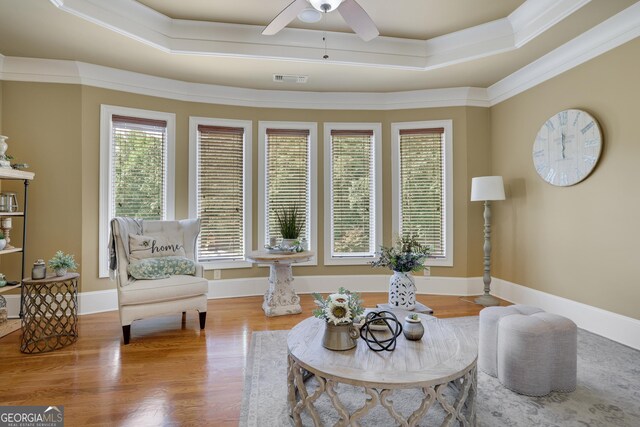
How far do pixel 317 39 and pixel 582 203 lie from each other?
10.8ft

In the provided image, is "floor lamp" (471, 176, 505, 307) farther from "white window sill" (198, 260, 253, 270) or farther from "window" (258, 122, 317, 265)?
"white window sill" (198, 260, 253, 270)

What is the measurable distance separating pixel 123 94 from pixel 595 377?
Answer: 540 cm

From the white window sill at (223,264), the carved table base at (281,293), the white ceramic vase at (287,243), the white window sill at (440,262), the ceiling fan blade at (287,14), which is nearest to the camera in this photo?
the ceiling fan blade at (287,14)

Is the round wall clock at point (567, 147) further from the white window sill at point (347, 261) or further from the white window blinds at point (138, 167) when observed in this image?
the white window blinds at point (138, 167)

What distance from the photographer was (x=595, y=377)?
7.93ft

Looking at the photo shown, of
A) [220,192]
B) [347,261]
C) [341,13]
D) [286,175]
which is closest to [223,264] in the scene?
[220,192]

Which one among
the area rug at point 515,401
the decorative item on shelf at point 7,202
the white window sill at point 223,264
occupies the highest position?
the decorative item on shelf at point 7,202

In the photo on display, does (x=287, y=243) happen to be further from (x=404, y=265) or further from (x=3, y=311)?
(x=3, y=311)

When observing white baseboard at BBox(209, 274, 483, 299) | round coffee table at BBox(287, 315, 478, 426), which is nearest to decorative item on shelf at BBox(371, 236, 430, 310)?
round coffee table at BBox(287, 315, 478, 426)

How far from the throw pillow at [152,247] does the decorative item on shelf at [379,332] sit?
2430 millimetres

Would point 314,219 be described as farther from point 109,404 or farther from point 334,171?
point 109,404

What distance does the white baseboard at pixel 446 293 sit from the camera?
3113 millimetres

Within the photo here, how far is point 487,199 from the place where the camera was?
416 centimetres

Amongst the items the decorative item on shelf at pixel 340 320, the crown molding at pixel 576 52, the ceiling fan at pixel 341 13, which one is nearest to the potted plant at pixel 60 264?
the decorative item on shelf at pixel 340 320
